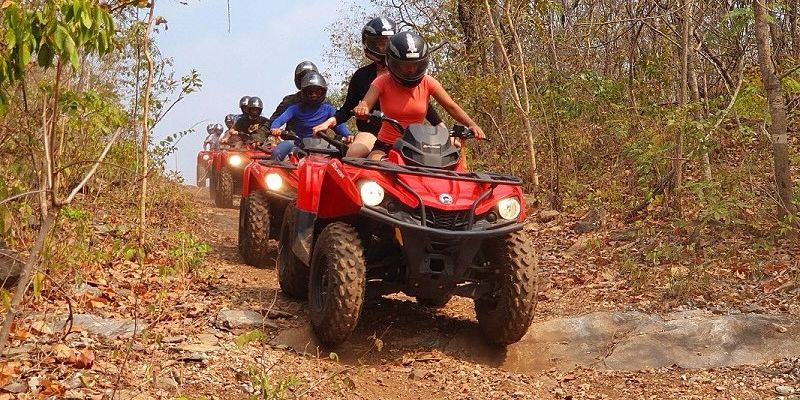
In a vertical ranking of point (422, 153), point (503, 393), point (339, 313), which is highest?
point (422, 153)

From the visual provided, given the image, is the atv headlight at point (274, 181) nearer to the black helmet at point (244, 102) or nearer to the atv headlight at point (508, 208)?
the atv headlight at point (508, 208)

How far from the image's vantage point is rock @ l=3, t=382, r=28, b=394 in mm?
3713

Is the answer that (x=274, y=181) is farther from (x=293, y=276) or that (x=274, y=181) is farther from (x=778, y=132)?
(x=778, y=132)

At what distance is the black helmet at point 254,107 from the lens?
1313 cm

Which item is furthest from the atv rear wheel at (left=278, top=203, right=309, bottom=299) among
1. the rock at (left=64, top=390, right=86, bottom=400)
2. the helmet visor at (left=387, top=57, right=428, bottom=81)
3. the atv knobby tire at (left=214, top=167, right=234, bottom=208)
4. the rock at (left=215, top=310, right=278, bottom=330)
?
the atv knobby tire at (left=214, top=167, right=234, bottom=208)

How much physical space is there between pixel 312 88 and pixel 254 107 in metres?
4.48

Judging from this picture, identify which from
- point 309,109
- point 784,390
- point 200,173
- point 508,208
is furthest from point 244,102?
point 784,390

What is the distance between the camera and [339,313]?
468 centimetres

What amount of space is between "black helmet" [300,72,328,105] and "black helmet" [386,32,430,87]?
3.31 m

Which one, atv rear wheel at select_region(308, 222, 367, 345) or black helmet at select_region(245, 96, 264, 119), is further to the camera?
black helmet at select_region(245, 96, 264, 119)

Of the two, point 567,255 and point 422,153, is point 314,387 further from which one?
point 567,255

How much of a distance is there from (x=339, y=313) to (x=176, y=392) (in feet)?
3.51

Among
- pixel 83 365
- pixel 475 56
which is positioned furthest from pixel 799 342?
pixel 475 56

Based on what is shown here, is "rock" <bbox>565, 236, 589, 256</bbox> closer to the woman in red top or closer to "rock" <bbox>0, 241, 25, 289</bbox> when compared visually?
the woman in red top
